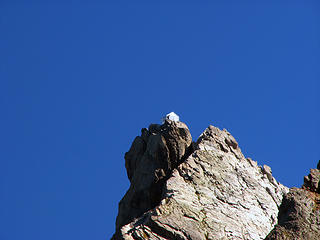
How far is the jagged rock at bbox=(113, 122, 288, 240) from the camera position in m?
48.9

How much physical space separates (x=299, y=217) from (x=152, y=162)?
1757 inches

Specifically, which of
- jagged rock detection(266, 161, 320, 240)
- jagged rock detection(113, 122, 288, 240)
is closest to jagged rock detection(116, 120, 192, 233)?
jagged rock detection(113, 122, 288, 240)

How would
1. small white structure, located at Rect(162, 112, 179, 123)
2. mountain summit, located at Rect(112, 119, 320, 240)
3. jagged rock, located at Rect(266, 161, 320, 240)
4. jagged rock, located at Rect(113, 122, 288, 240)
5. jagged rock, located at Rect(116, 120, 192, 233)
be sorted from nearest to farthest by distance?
jagged rock, located at Rect(266, 161, 320, 240)
jagged rock, located at Rect(113, 122, 288, 240)
mountain summit, located at Rect(112, 119, 320, 240)
jagged rock, located at Rect(116, 120, 192, 233)
small white structure, located at Rect(162, 112, 179, 123)

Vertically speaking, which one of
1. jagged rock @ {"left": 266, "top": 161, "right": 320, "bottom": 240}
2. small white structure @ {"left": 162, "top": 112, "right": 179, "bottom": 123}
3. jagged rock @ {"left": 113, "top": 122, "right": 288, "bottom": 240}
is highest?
small white structure @ {"left": 162, "top": 112, "right": 179, "bottom": 123}

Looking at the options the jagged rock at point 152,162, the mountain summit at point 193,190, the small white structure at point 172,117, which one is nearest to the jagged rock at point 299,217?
the mountain summit at point 193,190

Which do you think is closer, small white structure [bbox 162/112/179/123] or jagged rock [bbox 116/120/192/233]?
jagged rock [bbox 116/120/192/233]

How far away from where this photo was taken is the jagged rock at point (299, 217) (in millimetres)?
21984

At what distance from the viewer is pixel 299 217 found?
23.1 meters

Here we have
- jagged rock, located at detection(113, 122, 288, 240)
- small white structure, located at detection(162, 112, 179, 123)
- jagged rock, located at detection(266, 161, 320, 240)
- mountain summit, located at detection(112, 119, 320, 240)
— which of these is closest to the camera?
jagged rock, located at detection(266, 161, 320, 240)

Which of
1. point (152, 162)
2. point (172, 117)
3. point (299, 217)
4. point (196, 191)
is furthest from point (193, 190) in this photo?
point (299, 217)

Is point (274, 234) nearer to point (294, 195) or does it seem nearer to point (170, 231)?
point (294, 195)

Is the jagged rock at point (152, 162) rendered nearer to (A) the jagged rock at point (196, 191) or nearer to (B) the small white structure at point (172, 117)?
(A) the jagged rock at point (196, 191)

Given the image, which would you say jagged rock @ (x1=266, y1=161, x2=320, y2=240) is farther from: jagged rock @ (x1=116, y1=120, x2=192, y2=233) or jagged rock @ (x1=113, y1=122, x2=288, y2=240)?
jagged rock @ (x1=116, y1=120, x2=192, y2=233)

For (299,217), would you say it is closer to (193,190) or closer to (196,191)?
(193,190)
